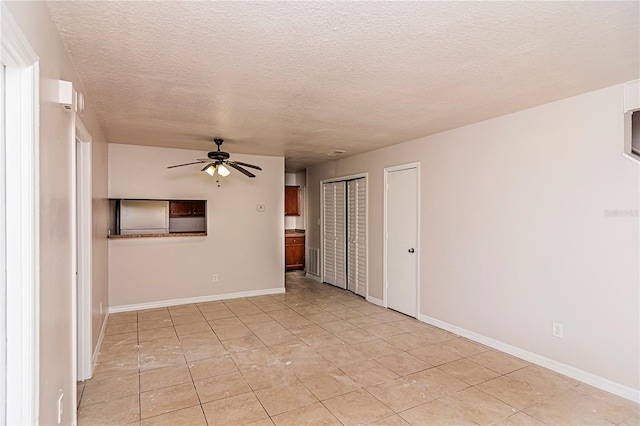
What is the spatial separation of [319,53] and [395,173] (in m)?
3.13

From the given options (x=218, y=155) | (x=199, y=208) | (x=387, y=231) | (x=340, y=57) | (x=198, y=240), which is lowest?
(x=198, y=240)

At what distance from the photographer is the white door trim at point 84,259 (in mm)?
2943

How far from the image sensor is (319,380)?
2949mm

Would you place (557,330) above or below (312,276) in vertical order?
above

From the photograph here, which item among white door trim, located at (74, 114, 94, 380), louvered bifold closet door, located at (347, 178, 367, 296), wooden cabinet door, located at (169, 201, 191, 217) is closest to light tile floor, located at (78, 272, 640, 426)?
white door trim, located at (74, 114, 94, 380)

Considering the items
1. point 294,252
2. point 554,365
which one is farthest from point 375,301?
point 294,252

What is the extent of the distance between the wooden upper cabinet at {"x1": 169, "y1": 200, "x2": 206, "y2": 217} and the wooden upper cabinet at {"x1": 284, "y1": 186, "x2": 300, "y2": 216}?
9.22 ft

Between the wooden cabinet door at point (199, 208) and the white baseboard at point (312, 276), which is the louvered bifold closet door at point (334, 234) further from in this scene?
the wooden cabinet door at point (199, 208)

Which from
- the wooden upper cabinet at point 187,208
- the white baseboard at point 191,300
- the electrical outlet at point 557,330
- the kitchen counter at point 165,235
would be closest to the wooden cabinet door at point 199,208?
the wooden upper cabinet at point 187,208

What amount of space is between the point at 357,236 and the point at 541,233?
3100 millimetres

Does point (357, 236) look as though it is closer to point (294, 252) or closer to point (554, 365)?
point (294, 252)

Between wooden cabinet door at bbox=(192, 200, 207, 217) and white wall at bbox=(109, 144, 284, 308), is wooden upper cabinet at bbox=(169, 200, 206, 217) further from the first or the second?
white wall at bbox=(109, 144, 284, 308)

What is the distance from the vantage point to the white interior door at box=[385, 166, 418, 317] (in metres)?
4.71

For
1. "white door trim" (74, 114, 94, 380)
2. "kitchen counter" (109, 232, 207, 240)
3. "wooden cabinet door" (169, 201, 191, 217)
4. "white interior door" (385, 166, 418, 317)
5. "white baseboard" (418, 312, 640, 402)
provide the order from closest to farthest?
"white baseboard" (418, 312, 640, 402)
"white door trim" (74, 114, 94, 380)
"white interior door" (385, 166, 418, 317)
"kitchen counter" (109, 232, 207, 240)
"wooden cabinet door" (169, 201, 191, 217)
